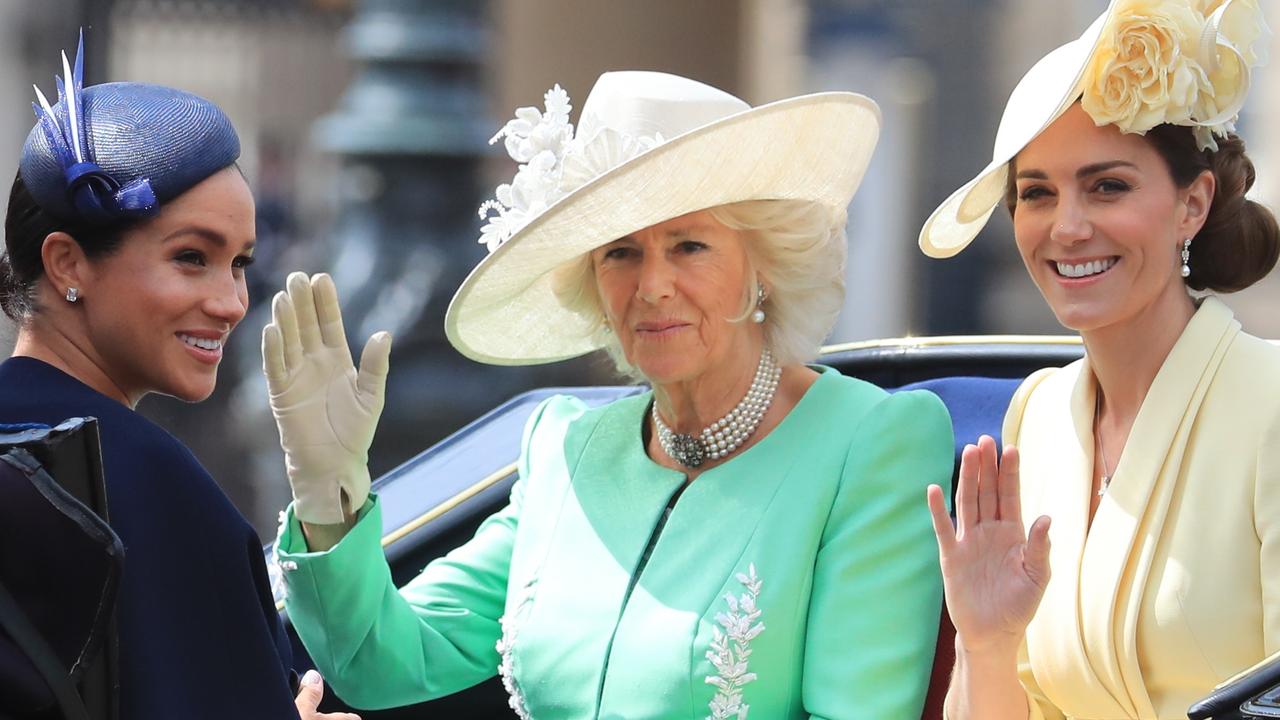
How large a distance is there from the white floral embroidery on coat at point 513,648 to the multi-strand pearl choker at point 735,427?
1.08 feet

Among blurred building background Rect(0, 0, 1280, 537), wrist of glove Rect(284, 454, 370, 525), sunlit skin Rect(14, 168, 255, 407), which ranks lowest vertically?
blurred building background Rect(0, 0, 1280, 537)

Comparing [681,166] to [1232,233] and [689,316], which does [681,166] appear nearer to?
[689,316]

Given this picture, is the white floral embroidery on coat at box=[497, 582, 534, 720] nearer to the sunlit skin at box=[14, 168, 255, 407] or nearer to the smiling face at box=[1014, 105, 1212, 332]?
the sunlit skin at box=[14, 168, 255, 407]

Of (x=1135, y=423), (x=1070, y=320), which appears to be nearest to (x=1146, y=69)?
(x=1070, y=320)

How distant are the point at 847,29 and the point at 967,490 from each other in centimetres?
656

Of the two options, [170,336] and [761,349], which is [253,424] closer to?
[761,349]

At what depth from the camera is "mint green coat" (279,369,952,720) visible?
8.58 feet

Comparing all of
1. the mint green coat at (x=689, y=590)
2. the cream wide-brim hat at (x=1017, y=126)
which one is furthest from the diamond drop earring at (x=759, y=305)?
the cream wide-brim hat at (x=1017, y=126)

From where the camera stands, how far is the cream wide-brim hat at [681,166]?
275 centimetres

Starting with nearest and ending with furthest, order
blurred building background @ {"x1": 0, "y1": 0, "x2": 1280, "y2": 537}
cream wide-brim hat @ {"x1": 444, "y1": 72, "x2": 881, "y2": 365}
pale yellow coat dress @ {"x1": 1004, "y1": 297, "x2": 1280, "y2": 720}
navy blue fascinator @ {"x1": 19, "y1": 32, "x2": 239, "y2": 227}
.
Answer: navy blue fascinator @ {"x1": 19, "y1": 32, "x2": 239, "y2": 227}
pale yellow coat dress @ {"x1": 1004, "y1": 297, "x2": 1280, "y2": 720}
cream wide-brim hat @ {"x1": 444, "y1": 72, "x2": 881, "y2": 365}
blurred building background @ {"x1": 0, "y1": 0, "x2": 1280, "y2": 537}

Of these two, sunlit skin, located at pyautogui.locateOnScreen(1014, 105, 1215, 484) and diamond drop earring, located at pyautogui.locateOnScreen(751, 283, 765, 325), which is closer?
sunlit skin, located at pyautogui.locateOnScreen(1014, 105, 1215, 484)

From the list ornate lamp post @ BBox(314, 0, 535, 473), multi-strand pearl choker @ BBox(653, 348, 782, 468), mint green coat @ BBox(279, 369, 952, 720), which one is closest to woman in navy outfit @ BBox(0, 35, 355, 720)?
mint green coat @ BBox(279, 369, 952, 720)

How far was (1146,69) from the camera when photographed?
95.2 inches

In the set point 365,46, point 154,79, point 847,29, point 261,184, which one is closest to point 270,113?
point 154,79
